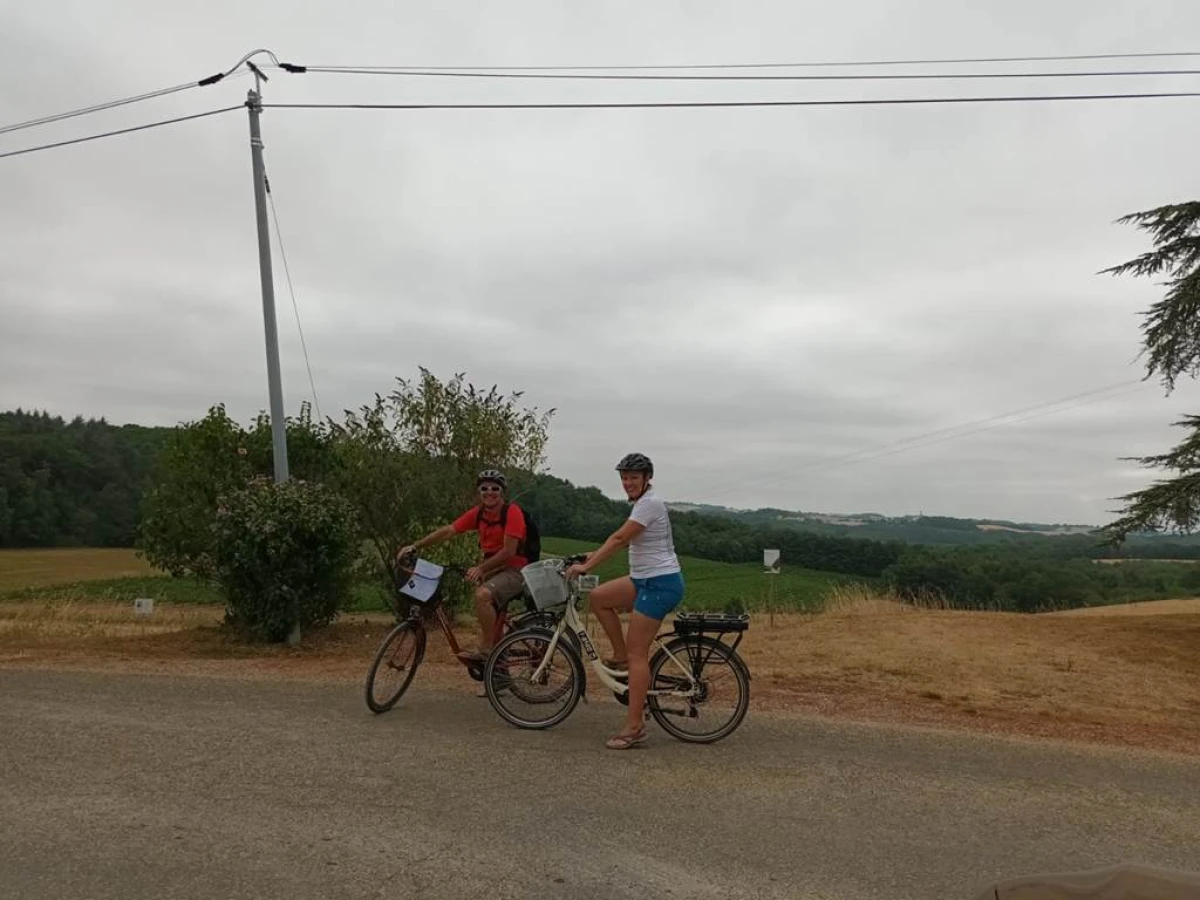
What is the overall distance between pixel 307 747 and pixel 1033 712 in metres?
6.17

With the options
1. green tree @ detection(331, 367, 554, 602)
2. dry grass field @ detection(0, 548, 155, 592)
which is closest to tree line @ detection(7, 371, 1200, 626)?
green tree @ detection(331, 367, 554, 602)

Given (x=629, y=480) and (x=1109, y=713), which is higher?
(x=629, y=480)

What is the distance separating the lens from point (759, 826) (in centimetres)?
437

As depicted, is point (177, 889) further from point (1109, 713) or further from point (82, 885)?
point (1109, 713)

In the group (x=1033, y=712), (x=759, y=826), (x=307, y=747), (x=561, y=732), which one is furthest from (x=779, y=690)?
(x=307, y=747)

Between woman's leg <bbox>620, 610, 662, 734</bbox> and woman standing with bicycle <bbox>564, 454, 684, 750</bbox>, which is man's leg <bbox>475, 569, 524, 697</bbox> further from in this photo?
woman's leg <bbox>620, 610, 662, 734</bbox>

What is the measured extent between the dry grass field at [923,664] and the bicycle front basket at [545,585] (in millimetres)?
1797

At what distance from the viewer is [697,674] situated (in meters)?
5.96

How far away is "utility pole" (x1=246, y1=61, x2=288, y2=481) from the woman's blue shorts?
6.23 m

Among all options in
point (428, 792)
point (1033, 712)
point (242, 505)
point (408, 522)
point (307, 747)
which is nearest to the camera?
point (428, 792)

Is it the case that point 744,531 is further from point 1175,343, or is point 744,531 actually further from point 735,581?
point 1175,343

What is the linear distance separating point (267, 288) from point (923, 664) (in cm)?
914

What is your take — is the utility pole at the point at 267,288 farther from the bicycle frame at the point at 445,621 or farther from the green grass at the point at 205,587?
the green grass at the point at 205,587

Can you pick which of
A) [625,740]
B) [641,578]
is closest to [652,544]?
[641,578]
